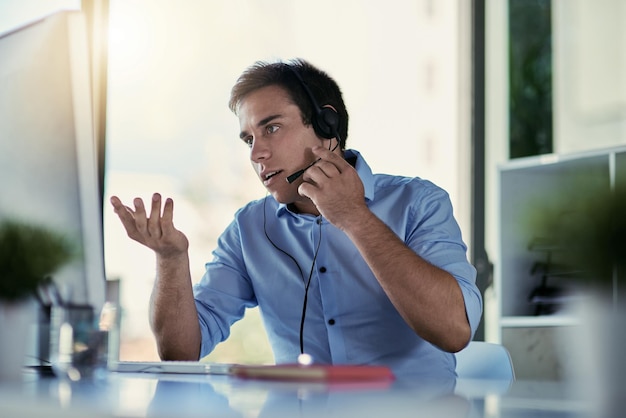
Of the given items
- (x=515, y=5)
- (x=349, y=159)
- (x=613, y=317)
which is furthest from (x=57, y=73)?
(x=515, y=5)

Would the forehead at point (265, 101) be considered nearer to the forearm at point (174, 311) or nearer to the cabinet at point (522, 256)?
the forearm at point (174, 311)

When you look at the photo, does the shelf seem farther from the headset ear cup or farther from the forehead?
the forehead

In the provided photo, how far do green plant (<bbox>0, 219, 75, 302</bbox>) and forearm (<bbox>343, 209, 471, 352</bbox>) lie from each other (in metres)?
0.78

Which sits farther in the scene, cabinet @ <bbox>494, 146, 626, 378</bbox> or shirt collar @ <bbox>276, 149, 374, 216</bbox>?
cabinet @ <bbox>494, 146, 626, 378</bbox>

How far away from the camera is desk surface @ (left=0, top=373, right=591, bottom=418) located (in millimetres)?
608

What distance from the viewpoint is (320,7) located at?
12.4 ft

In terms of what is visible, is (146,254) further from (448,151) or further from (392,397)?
(392,397)

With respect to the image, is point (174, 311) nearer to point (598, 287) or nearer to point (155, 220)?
point (155, 220)

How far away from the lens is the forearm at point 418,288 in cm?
159

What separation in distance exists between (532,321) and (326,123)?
1345 millimetres

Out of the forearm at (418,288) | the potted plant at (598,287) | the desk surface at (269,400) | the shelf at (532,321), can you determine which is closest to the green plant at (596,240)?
the potted plant at (598,287)

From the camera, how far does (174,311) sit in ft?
6.13

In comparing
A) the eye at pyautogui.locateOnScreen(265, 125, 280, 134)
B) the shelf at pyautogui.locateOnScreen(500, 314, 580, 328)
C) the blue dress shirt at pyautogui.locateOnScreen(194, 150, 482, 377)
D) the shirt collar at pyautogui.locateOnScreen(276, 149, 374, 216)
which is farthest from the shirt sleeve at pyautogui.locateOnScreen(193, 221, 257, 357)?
the shelf at pyautogui.locateOnScreen(500, 314, 580, 328)

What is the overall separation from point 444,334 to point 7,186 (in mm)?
910
